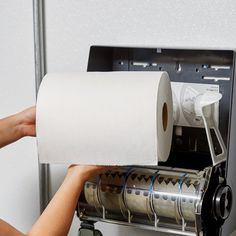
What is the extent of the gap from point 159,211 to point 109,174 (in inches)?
3.9

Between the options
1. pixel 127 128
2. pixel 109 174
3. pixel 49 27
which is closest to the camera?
pixel 127 128

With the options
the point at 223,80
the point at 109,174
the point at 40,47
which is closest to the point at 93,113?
the point at 109,174

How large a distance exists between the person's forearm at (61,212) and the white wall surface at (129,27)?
28cm

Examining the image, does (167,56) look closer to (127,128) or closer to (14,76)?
(127,128)

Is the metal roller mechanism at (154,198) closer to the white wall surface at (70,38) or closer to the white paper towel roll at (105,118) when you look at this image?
the white paper towel roll at (105,118)

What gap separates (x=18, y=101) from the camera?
1074mm

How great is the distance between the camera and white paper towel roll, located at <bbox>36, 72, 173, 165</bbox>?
0.69m

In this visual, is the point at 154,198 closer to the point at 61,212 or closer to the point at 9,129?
the point at 61,212

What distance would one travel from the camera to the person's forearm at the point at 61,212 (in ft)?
2.35

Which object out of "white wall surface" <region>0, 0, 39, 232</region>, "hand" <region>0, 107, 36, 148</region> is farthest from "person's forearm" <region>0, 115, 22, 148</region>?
"white wall surface" <region>0, 0, 39, 232</region>

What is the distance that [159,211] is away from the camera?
0.76 metres

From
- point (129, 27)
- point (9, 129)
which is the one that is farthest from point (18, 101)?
point (129, 27)

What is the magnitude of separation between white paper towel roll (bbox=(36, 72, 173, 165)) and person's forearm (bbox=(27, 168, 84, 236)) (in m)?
0.03

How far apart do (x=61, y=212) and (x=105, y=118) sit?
147mm
